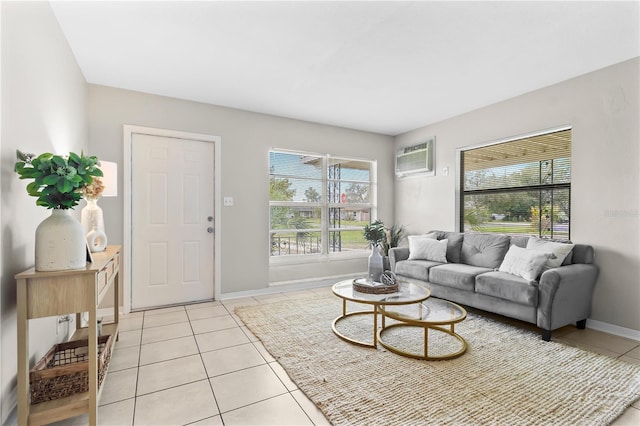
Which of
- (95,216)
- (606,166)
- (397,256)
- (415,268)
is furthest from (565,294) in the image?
(95,216)

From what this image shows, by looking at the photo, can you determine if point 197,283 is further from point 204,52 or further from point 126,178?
point 204,52

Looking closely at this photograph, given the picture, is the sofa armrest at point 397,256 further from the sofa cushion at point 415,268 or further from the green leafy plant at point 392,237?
the green leafy plant at point 392,237

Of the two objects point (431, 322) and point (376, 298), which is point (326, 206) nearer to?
point (376, 298)

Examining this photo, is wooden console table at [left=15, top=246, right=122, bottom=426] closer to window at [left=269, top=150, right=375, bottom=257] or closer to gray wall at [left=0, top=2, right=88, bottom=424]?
gray wall at [left=0, top=2, right=88, bottom=424]

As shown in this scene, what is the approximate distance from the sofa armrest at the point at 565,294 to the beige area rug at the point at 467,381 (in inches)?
9.4

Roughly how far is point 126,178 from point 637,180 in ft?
16.4

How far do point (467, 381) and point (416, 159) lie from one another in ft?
11.6

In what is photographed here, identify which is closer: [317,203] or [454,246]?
[454,246]

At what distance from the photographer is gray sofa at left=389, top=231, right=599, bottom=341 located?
A: 8.41 ft

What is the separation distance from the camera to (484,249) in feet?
11.7

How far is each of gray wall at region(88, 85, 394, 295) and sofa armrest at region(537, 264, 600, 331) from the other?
108 inches

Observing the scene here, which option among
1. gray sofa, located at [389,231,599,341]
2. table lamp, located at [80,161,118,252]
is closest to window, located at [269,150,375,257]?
gray sofa, located at [389,231,599,341]

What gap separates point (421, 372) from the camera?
206 cm

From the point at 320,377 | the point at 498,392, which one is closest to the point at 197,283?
the point at 320,377
